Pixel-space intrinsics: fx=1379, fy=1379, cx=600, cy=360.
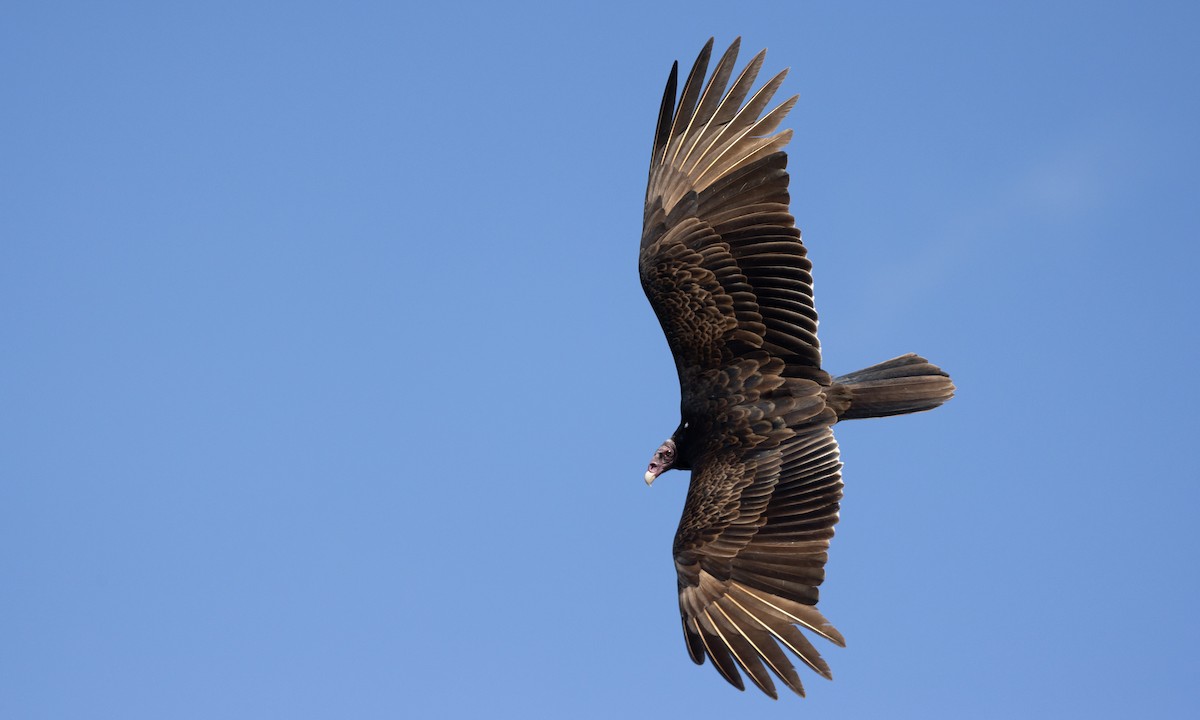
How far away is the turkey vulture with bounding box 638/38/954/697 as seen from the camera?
27.0 feet

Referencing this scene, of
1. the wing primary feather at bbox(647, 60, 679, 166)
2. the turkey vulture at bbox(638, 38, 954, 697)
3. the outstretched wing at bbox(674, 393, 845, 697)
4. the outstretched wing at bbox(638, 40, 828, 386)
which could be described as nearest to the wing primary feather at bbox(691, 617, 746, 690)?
the outstretched wing at bbox(674, 393, 845, 697)

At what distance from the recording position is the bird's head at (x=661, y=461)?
8.99 m

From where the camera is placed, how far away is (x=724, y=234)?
8477 mm

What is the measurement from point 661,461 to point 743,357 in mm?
1015

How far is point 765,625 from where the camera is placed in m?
7.84

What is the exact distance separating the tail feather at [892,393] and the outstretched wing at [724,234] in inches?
9.1

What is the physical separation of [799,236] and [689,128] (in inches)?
39.9

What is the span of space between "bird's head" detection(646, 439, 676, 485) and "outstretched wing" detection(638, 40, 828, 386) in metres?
0.55

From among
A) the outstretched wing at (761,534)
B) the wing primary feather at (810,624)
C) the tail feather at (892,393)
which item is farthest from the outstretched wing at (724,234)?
the wing primary feather at (810,624)

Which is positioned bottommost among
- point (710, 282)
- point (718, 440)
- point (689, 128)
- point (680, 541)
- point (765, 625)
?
point (765, 625)

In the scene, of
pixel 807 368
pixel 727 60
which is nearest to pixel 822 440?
pixel 807 368

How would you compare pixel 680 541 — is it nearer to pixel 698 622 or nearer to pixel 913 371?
pixel 698 622

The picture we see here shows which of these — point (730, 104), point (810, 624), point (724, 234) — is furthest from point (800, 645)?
point (730, 104)

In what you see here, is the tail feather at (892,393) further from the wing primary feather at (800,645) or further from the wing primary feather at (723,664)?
the wing primary feather at (723,664)
